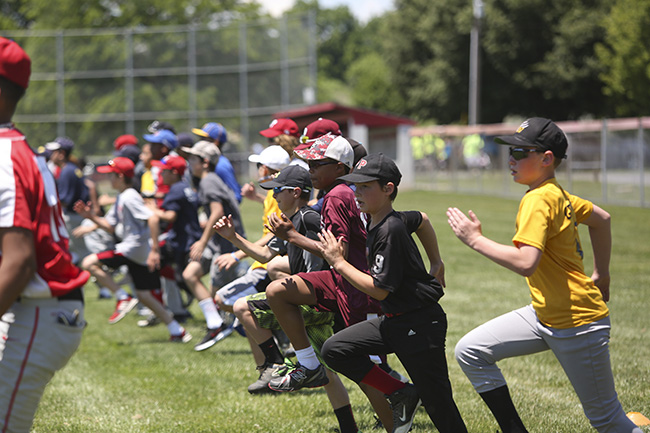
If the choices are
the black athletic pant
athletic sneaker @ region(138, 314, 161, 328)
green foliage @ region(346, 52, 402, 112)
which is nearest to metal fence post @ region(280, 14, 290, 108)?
athletic sneaker @ region(138, 314, 161, 328)

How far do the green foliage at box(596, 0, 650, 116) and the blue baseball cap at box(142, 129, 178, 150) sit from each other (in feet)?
85.5

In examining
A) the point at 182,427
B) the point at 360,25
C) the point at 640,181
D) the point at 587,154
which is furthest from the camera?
the point at 360,25

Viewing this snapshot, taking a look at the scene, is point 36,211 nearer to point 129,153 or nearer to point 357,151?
point 357,151

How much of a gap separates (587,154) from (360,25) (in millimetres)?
130788

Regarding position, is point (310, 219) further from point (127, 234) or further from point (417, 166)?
point (417, 166)

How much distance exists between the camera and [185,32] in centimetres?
3259

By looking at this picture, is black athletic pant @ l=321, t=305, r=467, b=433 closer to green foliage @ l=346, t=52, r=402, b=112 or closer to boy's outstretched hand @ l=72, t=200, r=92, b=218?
boy's outstretched hand @ l=72, t=200, r=92, b=218

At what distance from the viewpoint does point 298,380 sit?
4895 millimetres

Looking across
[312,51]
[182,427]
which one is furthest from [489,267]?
[312,51]

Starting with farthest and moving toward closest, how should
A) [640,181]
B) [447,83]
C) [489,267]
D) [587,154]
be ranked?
[447,83], [587,154], [640,181], [489,267]

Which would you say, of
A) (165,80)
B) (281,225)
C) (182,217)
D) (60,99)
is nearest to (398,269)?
(281,225)

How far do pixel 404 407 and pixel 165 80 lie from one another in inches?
1158

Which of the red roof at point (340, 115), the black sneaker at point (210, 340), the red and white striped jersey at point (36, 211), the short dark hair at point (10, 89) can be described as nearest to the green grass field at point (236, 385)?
the black sneaker at point (210, 340)

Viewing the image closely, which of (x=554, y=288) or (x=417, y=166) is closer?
(x=554, y=288)
